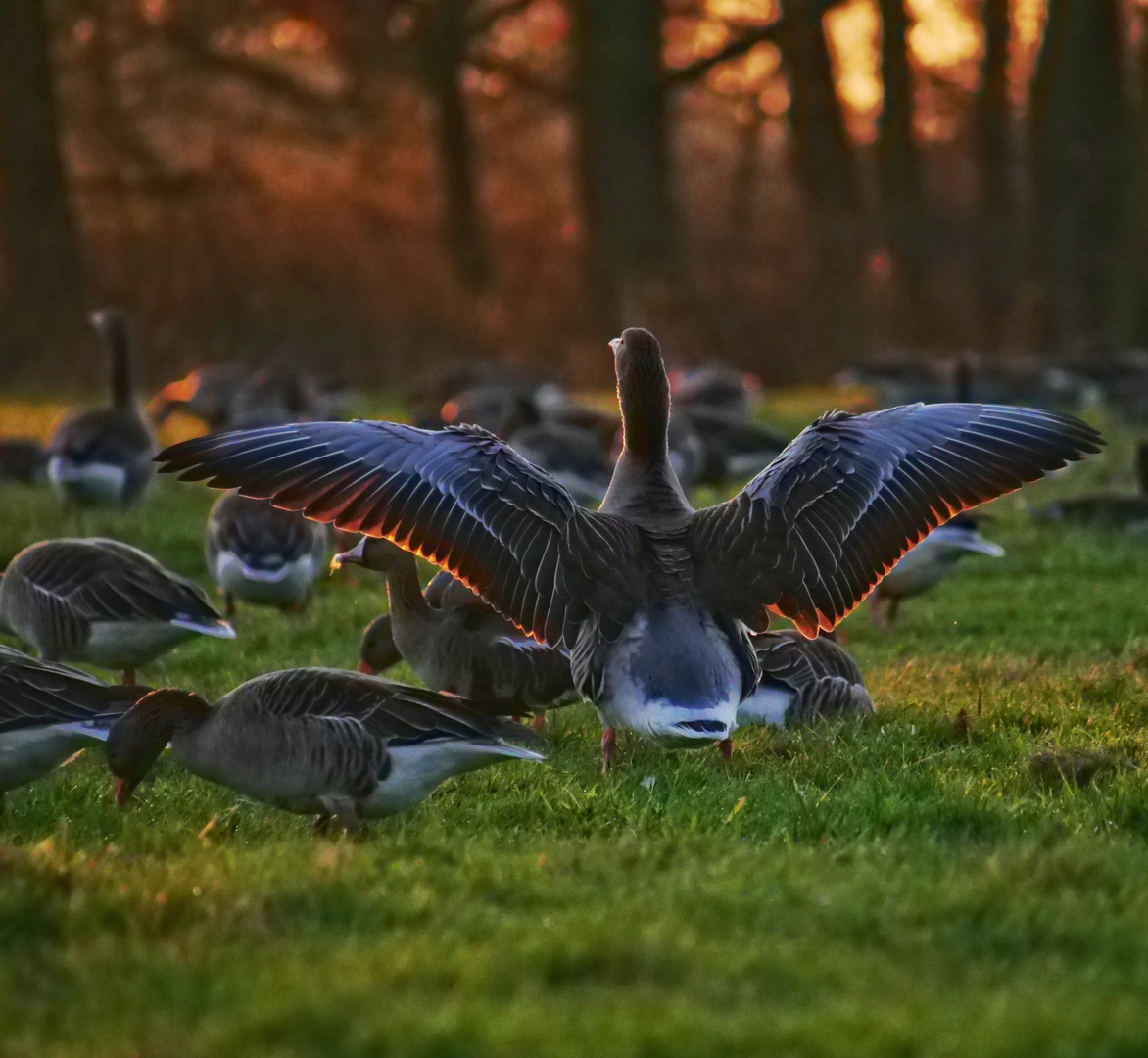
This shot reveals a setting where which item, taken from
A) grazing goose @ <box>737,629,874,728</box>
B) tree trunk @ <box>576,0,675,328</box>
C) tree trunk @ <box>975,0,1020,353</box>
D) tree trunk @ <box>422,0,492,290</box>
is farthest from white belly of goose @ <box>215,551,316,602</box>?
tree trunk @ <box>975,0,1020,353</box>

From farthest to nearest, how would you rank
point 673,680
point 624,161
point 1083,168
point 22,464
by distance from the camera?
point 624,161 < point 1083,168 < point 22,464 < point 673,680

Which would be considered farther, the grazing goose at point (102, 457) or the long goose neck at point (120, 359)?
the long goose neck at point (120, 359)

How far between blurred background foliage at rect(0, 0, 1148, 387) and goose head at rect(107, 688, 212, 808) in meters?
21.5

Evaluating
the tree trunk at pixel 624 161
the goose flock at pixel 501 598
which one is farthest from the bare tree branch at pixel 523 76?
the goose flock at pixel 501 598

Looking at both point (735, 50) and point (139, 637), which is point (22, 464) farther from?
point (735, 50)

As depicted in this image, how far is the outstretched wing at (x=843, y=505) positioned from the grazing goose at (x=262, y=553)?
13.0 feet

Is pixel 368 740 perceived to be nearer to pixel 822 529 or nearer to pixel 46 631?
pixel 822 529

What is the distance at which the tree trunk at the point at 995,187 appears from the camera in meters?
32.2

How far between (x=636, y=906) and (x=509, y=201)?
1365 inches

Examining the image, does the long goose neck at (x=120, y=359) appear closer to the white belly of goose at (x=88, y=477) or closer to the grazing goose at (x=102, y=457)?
the grazing goose at (x=102, y=457)

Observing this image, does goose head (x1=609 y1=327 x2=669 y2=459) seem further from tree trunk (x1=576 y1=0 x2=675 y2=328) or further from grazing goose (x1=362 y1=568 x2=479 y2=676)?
tree trunk (x1=576 y1=0 x2=675 y2=328)

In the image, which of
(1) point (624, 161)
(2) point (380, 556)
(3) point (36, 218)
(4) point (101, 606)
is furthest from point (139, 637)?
(1) point (624, 161)

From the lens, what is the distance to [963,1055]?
153 inches

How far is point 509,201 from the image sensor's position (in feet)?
127
